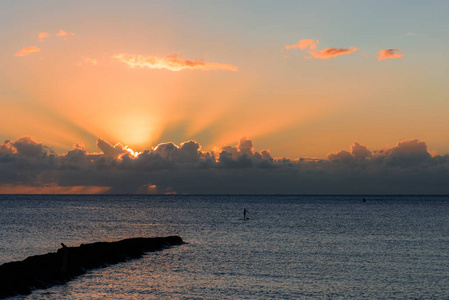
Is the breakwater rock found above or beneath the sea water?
above

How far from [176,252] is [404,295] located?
29.5 m

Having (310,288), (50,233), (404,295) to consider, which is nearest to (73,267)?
(310,288)

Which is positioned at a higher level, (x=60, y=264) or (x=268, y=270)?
(x=60, y=264)

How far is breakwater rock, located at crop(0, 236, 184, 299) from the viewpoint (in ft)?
114

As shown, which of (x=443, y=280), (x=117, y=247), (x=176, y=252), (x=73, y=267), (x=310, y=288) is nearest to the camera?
(x=310, y=288)

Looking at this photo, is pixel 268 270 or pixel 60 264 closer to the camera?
pixel 60 264

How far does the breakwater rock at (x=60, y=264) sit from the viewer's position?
114 feet

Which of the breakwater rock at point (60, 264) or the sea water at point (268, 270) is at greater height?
the breakwater rock at point (60, 264)

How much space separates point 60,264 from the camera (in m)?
42.6

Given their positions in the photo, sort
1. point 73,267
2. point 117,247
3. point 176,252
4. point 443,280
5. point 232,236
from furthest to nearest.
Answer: point 232,236 → point 176,252 → point 117,247 → point 73,267 → point 443,280

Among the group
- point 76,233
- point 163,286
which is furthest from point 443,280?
point 76,233

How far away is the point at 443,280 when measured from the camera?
3975cm

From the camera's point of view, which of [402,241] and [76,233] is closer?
[402,241]

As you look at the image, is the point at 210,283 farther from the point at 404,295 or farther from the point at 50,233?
the point at 50,233
